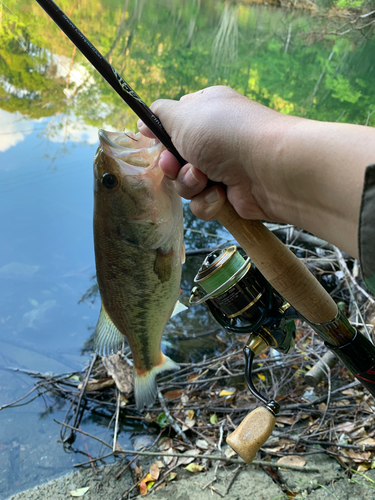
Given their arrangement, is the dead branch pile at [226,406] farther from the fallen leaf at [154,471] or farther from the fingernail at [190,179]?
the fingernail at [190,179]

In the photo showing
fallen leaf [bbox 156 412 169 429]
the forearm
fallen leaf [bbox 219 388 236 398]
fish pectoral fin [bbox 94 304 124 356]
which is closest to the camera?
the forearm

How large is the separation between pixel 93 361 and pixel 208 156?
103 inches

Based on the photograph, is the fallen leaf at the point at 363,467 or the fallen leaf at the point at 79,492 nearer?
the fallen leaf at the point at 363,467

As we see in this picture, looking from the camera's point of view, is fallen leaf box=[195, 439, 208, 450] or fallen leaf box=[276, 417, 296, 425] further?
fallen leaf box=[276, 417, 296, 425]

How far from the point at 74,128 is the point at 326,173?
764 cm

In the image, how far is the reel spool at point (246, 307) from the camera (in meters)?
1.53

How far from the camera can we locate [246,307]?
1540 mm

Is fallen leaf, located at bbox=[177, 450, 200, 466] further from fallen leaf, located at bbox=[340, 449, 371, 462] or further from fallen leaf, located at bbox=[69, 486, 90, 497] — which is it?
fallen leaf, located at bbox=[340, 449, 371, 462]

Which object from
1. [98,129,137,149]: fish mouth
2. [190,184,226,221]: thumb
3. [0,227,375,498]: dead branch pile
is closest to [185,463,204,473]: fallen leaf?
[0,227,375,498]: dead branch pile

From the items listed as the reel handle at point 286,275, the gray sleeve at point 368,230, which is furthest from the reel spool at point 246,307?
the gray sleeve at point 368,230

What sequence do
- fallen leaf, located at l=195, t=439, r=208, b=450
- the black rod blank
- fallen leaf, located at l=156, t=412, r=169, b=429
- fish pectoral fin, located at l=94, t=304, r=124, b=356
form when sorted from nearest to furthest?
1. the black rod blank
2. fish pectoral fin, located at l=94, t=304, r=124, b=356
3. fallen leaf, located at l=195, t=439, r=208, b=450
4. fallen leaf, located at l=156, t=412, r=169, b=429

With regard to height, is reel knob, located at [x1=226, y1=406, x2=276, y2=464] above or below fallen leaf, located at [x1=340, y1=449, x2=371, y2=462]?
above

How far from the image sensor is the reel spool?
1525 mm

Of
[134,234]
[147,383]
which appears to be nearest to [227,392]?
[147,383]
